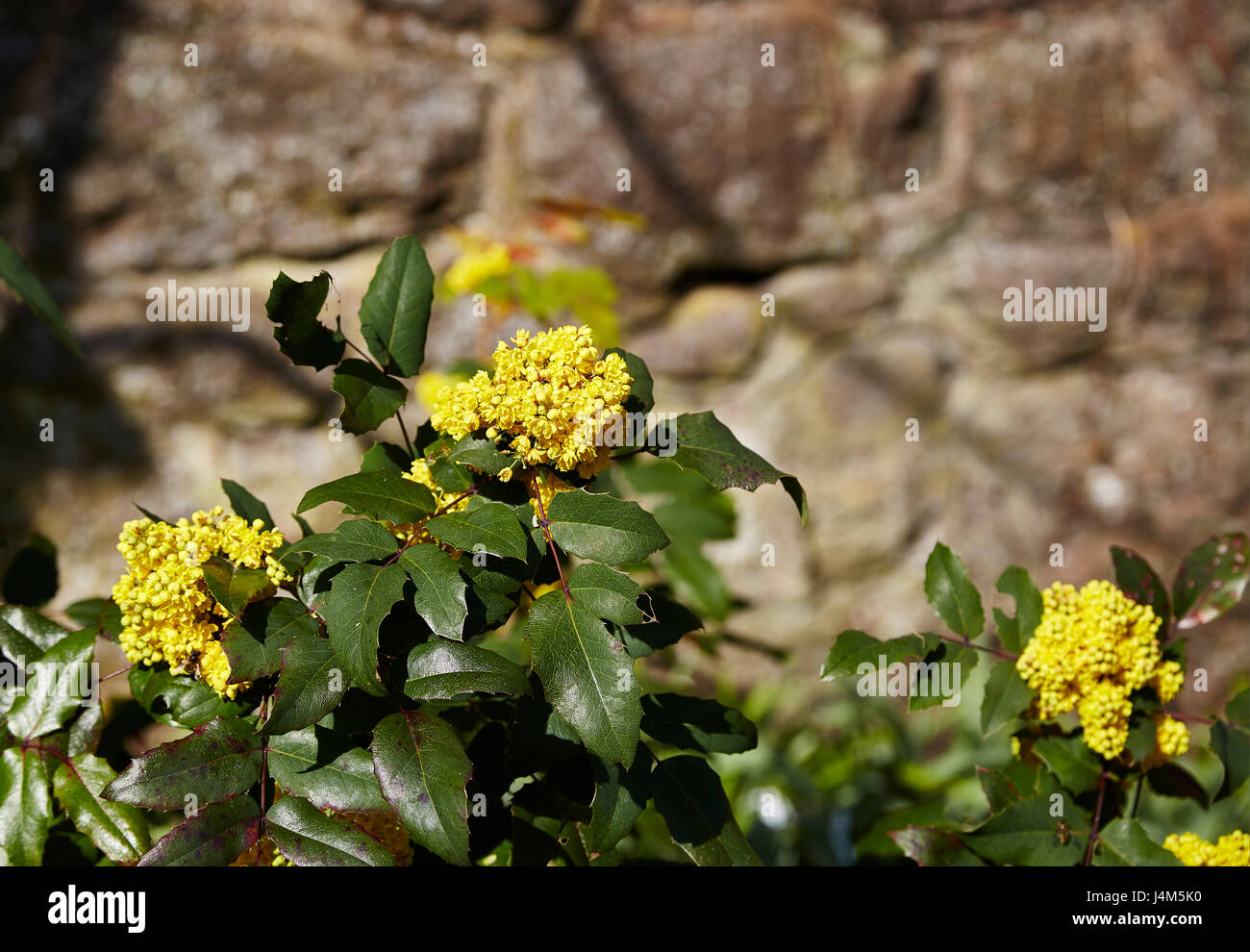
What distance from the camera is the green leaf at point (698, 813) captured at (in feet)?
2.58

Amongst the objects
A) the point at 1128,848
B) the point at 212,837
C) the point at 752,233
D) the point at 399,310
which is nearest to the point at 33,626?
the point at 212,837

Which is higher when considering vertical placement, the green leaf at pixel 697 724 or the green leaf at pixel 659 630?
the green leaf at pixel 659 630

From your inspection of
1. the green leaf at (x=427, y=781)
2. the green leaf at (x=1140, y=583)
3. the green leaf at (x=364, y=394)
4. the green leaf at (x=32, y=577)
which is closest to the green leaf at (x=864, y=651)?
the green leaf at (x=1140, y=583)

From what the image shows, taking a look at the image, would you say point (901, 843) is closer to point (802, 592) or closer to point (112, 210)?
point (802, 592)

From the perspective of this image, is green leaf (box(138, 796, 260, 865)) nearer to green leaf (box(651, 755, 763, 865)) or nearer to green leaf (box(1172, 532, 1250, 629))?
green leaf (box(651, 755, 763, 865))

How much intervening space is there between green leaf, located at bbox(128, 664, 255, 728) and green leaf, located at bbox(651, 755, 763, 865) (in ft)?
1.13

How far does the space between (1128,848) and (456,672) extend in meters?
0.64

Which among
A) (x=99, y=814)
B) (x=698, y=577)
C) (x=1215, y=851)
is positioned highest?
(x=698, y=577)

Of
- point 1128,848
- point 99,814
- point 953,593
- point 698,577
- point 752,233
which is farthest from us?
→ point 752,233

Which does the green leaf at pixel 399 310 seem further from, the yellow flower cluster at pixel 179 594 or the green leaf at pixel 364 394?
the yellow flower cluster at pixel 179 594

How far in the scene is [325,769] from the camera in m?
0.73

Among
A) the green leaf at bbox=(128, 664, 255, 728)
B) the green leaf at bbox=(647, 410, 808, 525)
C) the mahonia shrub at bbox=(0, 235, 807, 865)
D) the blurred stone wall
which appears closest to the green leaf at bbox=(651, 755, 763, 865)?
the mahonia shrub at bbox=(0, 235, 807, 865)

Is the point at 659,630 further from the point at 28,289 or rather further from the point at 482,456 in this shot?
the point at 28,289
